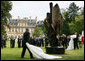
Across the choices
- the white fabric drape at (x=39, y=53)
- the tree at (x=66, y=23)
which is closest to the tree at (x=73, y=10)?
the tree at (x=66, y=23)

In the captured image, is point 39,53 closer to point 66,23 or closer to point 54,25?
point 54,25

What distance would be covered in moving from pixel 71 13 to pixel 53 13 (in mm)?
73396

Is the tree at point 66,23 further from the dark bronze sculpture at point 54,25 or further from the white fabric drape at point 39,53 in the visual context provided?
the white fabric drape at point 39,53

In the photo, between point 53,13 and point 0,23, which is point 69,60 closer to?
point 0,23

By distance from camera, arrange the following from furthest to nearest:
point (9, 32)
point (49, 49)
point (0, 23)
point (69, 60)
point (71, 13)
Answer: point (9, 32)
point (71, 13)
point (49, 49)
point (0, 23)
point (69, 60)

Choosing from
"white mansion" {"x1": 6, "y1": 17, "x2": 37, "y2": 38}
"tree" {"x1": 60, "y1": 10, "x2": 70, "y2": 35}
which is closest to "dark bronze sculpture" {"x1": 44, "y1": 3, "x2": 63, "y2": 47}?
Result: "tree" {"x1": 60, "y1": 10, "x2": 70, "y2": 35}

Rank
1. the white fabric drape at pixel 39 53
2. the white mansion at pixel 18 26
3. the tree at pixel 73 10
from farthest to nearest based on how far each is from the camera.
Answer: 1. the white mansion at pixel 18 26
2. the tree at pixel 73 10
3. the white fabric drape at pixel 39 53

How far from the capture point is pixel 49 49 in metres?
23.5

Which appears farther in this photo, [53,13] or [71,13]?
[71,13]

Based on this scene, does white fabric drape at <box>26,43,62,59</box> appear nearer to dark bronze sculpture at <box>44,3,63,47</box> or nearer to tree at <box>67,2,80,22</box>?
dark bronze sculpture at <box>44,3,63,47</box>

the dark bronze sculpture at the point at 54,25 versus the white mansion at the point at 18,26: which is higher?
the dark bronze sculpture at the point at 54,25

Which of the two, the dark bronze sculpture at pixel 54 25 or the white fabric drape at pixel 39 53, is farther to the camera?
the dark bronze sculpture at pixel 54 25

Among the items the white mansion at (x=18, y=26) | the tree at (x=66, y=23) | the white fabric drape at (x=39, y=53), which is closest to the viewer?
the white fabric drape at (x=39, y=53)

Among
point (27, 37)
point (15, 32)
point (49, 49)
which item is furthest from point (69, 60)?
point (15, 32)
